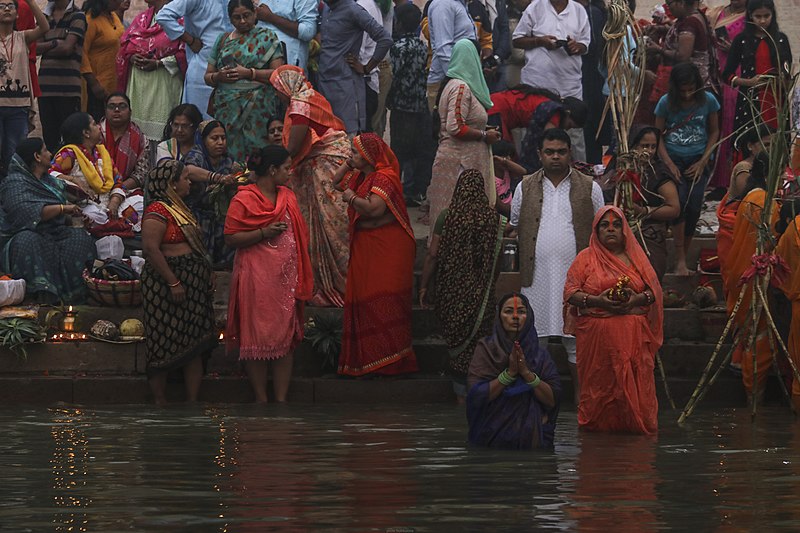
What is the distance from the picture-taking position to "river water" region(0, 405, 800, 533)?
7410 mm

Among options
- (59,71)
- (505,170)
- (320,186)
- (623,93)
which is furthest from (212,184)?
(623,93)

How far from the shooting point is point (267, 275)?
12.3 metres

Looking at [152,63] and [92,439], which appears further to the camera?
[152,63]

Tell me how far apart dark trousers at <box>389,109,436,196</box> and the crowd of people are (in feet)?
0.07

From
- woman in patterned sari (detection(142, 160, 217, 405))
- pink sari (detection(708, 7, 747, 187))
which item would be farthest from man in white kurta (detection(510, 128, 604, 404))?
pink sari (detection(708, 7, 747, 187))

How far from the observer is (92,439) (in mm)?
10133

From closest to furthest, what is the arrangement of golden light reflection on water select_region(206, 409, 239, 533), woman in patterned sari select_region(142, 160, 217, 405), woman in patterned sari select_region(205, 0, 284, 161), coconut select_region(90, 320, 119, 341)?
golden light reflection on water select_region(206, 409, 239, 533) → woman in patterned sari select_region(142, 160, 217, 405) → coconut select_region(90, 320, 119, 341) → woman in patterned sari select_region(205, 0, 284, 161)

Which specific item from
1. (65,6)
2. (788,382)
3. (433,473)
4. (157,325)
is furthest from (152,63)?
(433,473)

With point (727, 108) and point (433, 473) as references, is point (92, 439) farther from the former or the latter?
point (727, 108)

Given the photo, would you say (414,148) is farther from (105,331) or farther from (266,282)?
(105,331)

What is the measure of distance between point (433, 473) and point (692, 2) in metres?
8.33

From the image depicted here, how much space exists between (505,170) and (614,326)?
3.75 m

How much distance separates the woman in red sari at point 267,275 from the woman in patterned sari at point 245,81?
6.69ft

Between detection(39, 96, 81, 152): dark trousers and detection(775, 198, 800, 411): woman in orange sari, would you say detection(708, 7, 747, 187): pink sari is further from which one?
detection(39, 96, 81, 152): dark trousers
